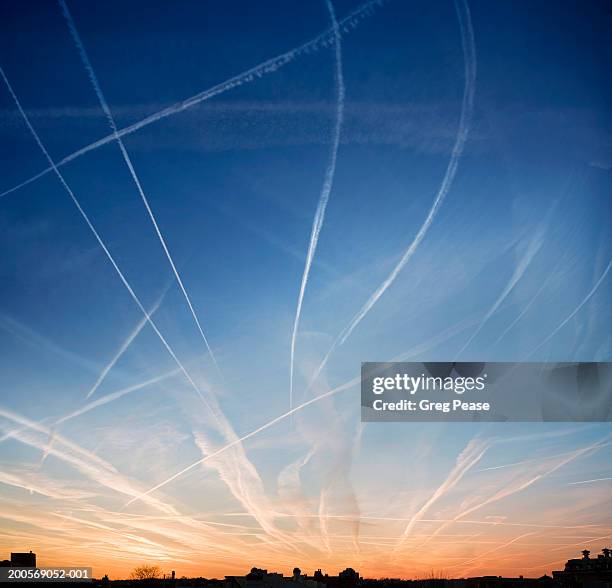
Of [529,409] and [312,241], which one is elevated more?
[312,241]

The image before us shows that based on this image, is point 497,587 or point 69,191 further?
point 497,587

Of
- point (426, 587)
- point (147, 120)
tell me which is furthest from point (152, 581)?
point (147, 120)

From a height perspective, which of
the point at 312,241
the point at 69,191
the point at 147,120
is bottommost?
the point at 312,241

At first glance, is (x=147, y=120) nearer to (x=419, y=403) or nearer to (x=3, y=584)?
(x=419, y=403)

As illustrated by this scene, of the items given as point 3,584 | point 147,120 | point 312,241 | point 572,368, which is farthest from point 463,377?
point 3,584

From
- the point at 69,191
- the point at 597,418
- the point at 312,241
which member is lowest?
the point at 597,418

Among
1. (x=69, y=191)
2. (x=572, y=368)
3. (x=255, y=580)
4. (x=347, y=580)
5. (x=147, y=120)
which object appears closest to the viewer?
(x=572, y=368)

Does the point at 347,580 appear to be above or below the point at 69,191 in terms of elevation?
below

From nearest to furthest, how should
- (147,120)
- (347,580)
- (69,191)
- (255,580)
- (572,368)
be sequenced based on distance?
1. (572,368)
2. (147,120)
3. (69,191)
4. (255,580)
5. (347,580)

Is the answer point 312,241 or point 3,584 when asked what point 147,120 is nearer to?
point 312,241
